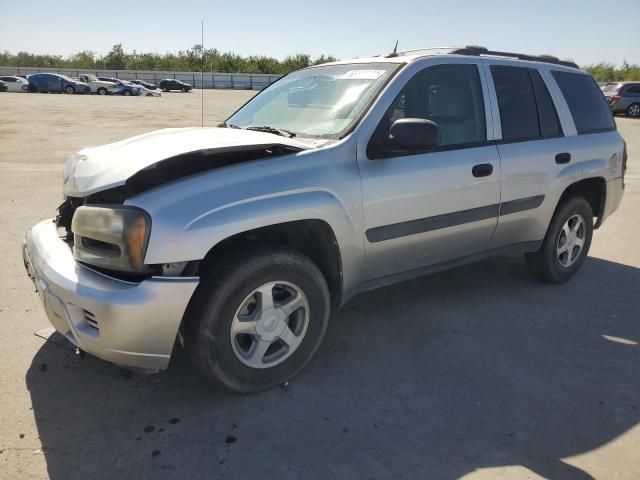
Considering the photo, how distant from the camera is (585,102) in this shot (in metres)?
4.59

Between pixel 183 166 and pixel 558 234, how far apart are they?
3168 millimetres

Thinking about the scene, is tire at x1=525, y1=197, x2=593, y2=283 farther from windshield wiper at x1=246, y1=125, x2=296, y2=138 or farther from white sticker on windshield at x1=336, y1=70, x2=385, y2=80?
windshield wiper at x1=246, y1=125, x2=296, y2=138

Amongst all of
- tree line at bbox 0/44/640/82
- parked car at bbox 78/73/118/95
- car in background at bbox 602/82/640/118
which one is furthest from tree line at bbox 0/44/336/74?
car in background at bbox 602/82/640/118

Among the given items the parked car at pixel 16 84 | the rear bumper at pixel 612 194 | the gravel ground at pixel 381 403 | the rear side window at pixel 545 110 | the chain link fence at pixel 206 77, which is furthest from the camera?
the chain link fence at pixel 206 77

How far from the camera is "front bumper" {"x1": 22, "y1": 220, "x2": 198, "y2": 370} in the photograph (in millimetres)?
2377

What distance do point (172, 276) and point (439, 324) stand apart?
6.84 feet

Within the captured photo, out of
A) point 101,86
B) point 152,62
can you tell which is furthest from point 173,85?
point 152,62

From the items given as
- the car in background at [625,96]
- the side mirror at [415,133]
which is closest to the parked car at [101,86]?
the car in background at [625,96]

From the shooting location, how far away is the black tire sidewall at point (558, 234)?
439 centimetres

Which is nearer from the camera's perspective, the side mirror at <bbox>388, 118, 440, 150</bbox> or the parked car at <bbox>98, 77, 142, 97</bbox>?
the side mirror at <bbox>388, 118, 440, 150</bbox>

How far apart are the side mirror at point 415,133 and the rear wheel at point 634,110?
86.6 feet

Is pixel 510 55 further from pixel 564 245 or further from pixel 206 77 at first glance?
pixel 206 77

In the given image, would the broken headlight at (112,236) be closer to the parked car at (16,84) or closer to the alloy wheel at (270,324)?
the alloy wheel at (270,324)

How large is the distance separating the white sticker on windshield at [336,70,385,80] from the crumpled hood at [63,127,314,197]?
766 mm
